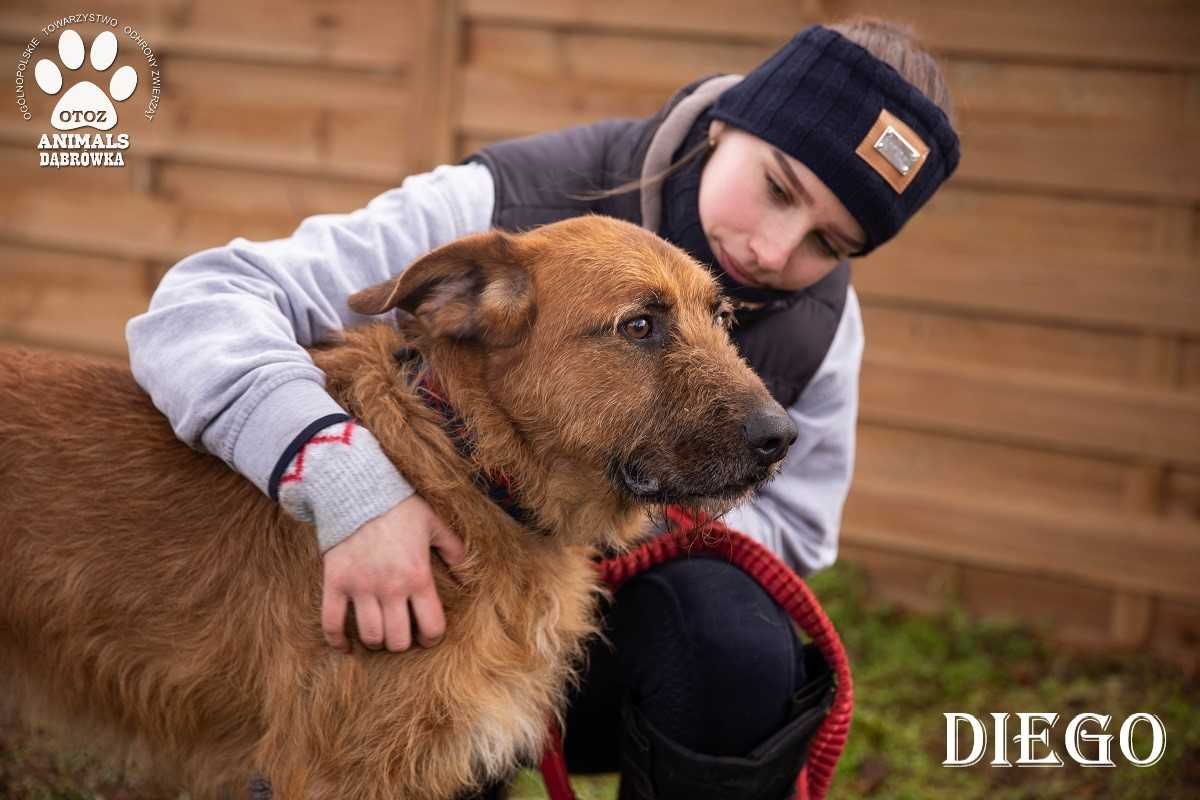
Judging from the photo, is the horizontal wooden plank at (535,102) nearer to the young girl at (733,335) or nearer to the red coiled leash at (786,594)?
the young girl at (733,335)

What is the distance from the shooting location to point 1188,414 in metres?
5.10

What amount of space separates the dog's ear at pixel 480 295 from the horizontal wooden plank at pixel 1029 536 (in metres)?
3.33

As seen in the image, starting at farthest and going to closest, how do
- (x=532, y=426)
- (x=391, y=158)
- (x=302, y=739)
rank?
(x=391, y=158)
(x=532, y=426)
(x=302, y=739)

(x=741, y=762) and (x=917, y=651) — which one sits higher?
(x=741, y=762)

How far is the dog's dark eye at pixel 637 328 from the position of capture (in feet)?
8.64

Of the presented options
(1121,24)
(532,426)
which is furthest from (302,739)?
(1121,24)

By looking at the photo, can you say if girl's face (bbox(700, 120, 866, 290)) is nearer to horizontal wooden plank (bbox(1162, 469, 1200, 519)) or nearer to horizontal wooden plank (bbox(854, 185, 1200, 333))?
horizontal wooden plank (bbox(854, 185, 1200, 333))

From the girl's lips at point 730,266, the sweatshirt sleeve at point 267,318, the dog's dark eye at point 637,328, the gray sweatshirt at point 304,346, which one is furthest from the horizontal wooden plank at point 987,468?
the dog's dark eye at point 637,328

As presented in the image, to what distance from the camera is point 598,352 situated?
262 centimetres

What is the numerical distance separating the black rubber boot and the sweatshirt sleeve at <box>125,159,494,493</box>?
110cm

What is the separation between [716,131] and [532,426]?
3.25 ft

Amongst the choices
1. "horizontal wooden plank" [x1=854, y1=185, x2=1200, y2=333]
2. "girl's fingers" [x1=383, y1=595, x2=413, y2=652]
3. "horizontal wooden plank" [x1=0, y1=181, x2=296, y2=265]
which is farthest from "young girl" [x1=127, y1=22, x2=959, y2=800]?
"horizontal wooden plank" [x1=0, y1=181, x2=296, y2=265]

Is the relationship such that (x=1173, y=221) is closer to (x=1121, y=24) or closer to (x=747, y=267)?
(x=1121, y=24)

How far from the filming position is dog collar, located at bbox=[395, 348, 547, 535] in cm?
263
